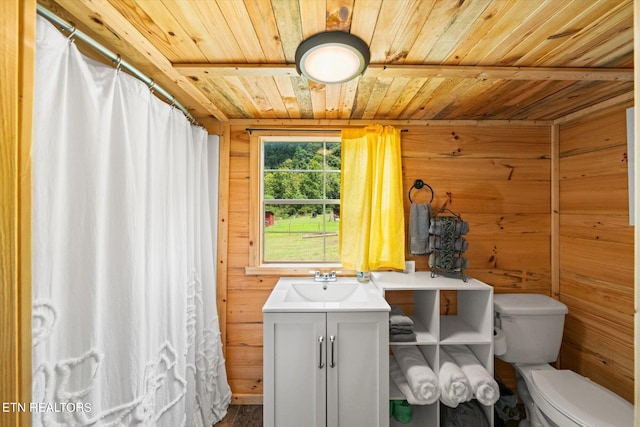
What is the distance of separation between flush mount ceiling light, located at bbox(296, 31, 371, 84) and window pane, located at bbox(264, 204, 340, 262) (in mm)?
1137

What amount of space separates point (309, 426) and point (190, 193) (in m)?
1.54

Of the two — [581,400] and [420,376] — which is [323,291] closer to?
[420,376]

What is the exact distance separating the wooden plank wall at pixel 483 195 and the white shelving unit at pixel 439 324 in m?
0.33

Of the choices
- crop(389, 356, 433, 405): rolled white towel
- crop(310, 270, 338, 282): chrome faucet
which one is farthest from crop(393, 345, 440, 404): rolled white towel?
crop(310, 270, 338, 282): chrome faucet

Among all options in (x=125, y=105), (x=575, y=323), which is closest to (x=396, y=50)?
(x=125, y=105)

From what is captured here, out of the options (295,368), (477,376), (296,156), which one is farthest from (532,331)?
(296,156)

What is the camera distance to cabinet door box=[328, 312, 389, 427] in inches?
56.3

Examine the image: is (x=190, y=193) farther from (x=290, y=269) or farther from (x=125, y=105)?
(x=290, y=269)

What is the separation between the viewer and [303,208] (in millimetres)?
2215

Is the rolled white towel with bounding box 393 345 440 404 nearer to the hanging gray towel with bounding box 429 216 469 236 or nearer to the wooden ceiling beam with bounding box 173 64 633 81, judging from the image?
the hanging gray towel with bounding box 429 216 469 236

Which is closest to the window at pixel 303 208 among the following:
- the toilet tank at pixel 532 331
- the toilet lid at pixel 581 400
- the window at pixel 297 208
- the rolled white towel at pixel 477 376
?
the window at pixel 297 208

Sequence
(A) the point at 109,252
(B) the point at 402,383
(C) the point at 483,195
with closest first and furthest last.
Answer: (A) the point at 109,252 → (B) the point at 402,383 → (C) the point at 483,195

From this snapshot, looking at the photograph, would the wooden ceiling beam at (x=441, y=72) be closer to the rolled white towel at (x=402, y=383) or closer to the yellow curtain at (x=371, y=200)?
the yellow curtain at (x=371, y=200)

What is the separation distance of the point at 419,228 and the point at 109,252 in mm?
1802
